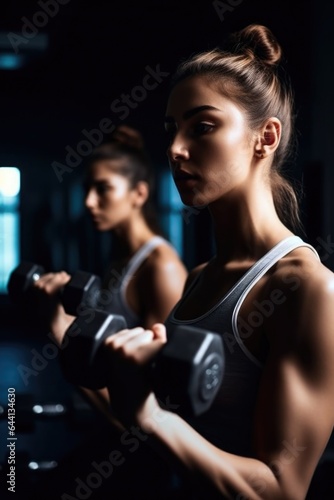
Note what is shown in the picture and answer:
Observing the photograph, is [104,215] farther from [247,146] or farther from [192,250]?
[192,250]

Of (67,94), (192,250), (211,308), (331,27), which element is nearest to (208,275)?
(211,308)

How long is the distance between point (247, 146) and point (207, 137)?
61mm

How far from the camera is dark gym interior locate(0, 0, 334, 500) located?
1.46 meters

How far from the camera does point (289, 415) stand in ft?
2.37

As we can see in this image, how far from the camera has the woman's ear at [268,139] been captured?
911mm

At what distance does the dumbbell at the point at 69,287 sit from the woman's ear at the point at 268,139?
0.47m

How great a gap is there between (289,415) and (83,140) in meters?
4.35

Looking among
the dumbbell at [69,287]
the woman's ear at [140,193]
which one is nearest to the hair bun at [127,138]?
the woman's ear at [140,193]

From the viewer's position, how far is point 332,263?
2.00 metres

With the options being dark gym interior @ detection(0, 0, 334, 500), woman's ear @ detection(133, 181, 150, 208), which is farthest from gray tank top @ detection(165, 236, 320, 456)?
woman's ear @ detection(133, 181, 150, 208)

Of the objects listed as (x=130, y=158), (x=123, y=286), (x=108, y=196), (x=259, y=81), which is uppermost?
(x=259, y=81)

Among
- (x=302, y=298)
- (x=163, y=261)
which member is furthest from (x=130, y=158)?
(x=302, y=298)

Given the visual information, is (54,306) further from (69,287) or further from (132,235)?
(132,235)

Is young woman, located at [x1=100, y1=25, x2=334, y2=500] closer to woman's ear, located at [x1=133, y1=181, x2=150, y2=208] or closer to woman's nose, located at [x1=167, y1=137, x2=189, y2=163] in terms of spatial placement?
woman's nose, located at [x1=167, y1=137, x2=189, y2=163]
